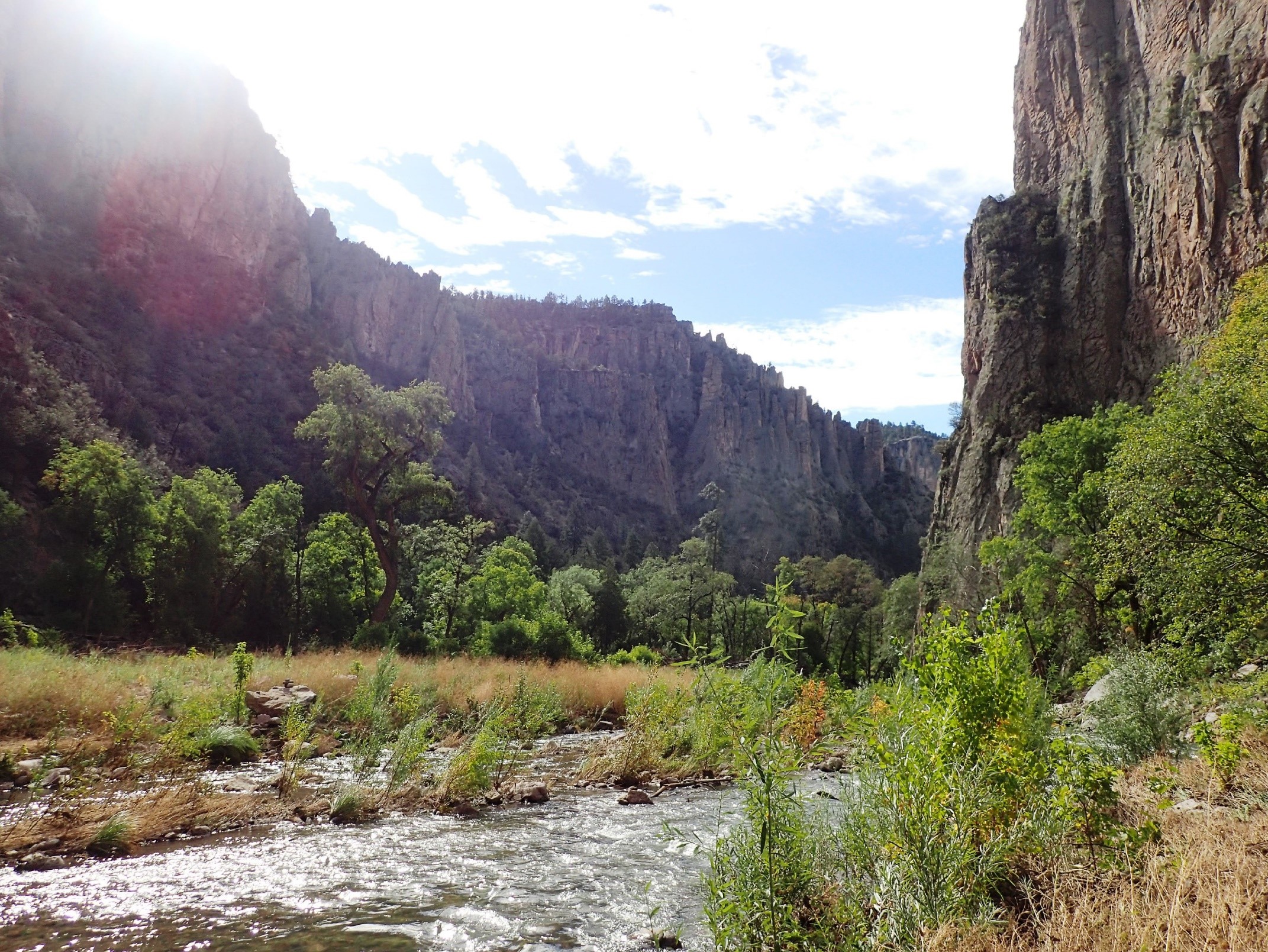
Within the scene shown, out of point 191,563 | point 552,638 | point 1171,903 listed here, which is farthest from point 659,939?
point 191,563

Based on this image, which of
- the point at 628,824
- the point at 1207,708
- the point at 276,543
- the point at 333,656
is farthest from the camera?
the point at 276,543

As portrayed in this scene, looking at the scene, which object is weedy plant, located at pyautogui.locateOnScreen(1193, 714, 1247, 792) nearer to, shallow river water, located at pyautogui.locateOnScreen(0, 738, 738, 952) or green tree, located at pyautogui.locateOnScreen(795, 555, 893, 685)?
shallow river water, located at pyautogui.locateOnScreen(0, 738, 738, 952)

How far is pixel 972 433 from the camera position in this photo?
49.7m

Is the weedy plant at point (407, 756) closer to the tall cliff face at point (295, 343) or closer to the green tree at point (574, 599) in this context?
the green tree at point (574, 599)

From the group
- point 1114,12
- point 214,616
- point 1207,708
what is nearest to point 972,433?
point 1114,12

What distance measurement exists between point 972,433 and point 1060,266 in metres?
11.7

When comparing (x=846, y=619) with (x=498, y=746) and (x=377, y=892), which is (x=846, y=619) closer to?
(x=498, y=746)

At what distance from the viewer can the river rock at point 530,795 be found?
11.6 m

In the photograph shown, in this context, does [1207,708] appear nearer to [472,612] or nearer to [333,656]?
[333,656]

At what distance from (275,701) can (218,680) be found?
1370mm

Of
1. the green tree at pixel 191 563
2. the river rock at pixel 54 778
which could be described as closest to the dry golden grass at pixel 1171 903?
the river rock at pixel 54 778

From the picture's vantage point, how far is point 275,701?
1481 cm

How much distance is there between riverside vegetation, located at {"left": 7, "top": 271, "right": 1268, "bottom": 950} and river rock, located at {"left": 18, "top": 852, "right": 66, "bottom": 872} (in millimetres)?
386

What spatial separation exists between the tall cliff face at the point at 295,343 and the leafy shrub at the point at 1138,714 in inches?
2711
